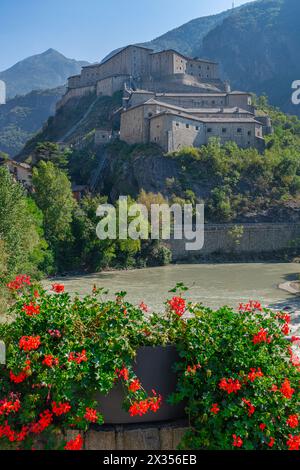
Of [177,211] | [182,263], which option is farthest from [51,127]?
[182,263]

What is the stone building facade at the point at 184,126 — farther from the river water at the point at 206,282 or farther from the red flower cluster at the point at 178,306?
the red flower cluster at the point at 178,306

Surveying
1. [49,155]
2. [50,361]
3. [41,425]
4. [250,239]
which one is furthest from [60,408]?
[49,155]

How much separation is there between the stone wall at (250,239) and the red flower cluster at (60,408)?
43.4 m

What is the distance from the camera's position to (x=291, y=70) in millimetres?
136750

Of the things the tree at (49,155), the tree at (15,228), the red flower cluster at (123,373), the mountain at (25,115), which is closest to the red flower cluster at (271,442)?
the red flower cluster at (123,373)

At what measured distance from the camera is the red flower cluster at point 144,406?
3498 millimetres

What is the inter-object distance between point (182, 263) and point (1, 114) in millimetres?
137221

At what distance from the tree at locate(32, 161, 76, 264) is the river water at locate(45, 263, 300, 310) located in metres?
3.81

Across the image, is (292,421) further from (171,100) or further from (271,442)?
(171,100)

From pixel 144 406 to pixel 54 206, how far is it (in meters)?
35.3

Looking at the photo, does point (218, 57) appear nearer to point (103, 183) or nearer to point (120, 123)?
point (120, 123)

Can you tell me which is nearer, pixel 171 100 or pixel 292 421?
pixel 292 421

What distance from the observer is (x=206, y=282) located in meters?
31.8

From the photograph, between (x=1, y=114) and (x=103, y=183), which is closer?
(x=103, y=183)
